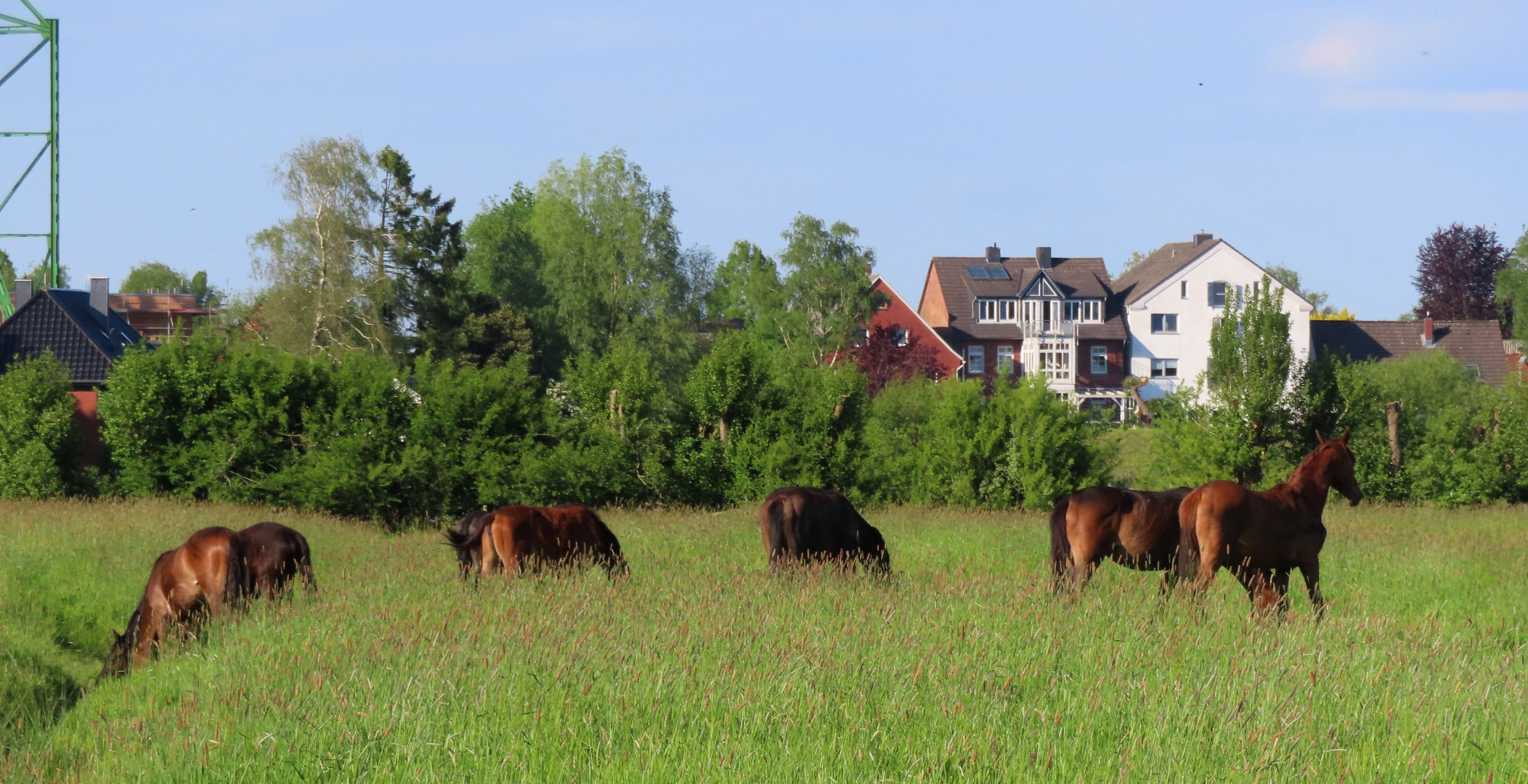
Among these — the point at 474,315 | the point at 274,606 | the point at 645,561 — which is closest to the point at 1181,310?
the point at 474,315

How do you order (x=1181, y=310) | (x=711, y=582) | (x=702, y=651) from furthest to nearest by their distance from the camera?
(x=1181, y=310)
(x=711, y=582)
(x=702, y=651)

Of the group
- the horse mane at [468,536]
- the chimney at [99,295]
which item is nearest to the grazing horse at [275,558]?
the horse mane at [468,536]

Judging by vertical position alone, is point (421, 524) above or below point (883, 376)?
below

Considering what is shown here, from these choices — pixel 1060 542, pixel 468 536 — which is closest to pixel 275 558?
pixel 468 536

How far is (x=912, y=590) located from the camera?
10.2 metres

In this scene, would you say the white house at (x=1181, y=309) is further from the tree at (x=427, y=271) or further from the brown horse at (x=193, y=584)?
the brown horse at (x=193, y=584)

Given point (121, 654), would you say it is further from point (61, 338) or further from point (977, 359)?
point (977, 359)

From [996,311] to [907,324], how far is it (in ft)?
24.7

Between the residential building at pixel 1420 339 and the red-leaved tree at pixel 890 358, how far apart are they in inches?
875

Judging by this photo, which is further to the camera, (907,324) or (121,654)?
(907,324)

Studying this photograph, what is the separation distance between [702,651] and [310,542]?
Result: 498 inches

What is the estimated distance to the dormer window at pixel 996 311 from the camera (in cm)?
7156

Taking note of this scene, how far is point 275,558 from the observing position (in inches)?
445

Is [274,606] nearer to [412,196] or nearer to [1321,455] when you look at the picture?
[1321,455]
